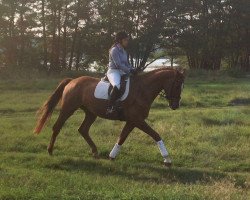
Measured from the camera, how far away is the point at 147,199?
A: 23.2ft

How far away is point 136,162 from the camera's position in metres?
11.0

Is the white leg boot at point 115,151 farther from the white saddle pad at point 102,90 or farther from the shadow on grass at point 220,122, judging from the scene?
the shadow on grass at point 220,122

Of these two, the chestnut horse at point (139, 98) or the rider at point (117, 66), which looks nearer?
the chestnut horse at point (139, 98)

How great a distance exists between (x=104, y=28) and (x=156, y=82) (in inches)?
1350

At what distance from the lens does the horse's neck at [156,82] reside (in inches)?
430

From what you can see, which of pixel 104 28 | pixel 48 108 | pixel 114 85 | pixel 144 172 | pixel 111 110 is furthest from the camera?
pixel 104 28

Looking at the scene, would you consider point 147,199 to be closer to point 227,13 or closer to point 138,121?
point 138,121

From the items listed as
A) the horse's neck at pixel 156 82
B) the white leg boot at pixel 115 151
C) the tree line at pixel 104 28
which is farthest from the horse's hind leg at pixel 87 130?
the tree line at pixel 104 28

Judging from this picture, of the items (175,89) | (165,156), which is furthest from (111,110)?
(165,156)

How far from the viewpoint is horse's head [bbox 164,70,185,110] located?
10.9 metres

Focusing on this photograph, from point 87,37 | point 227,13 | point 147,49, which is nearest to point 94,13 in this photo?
point 87,37

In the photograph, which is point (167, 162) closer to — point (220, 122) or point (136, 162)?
point (136, 162)

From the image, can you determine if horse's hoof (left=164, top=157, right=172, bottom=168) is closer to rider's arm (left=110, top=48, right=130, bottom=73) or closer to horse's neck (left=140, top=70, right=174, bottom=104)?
horse's neck (left=140, top=70, right=174, bottom=104)

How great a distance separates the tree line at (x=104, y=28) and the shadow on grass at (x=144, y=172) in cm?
3346
